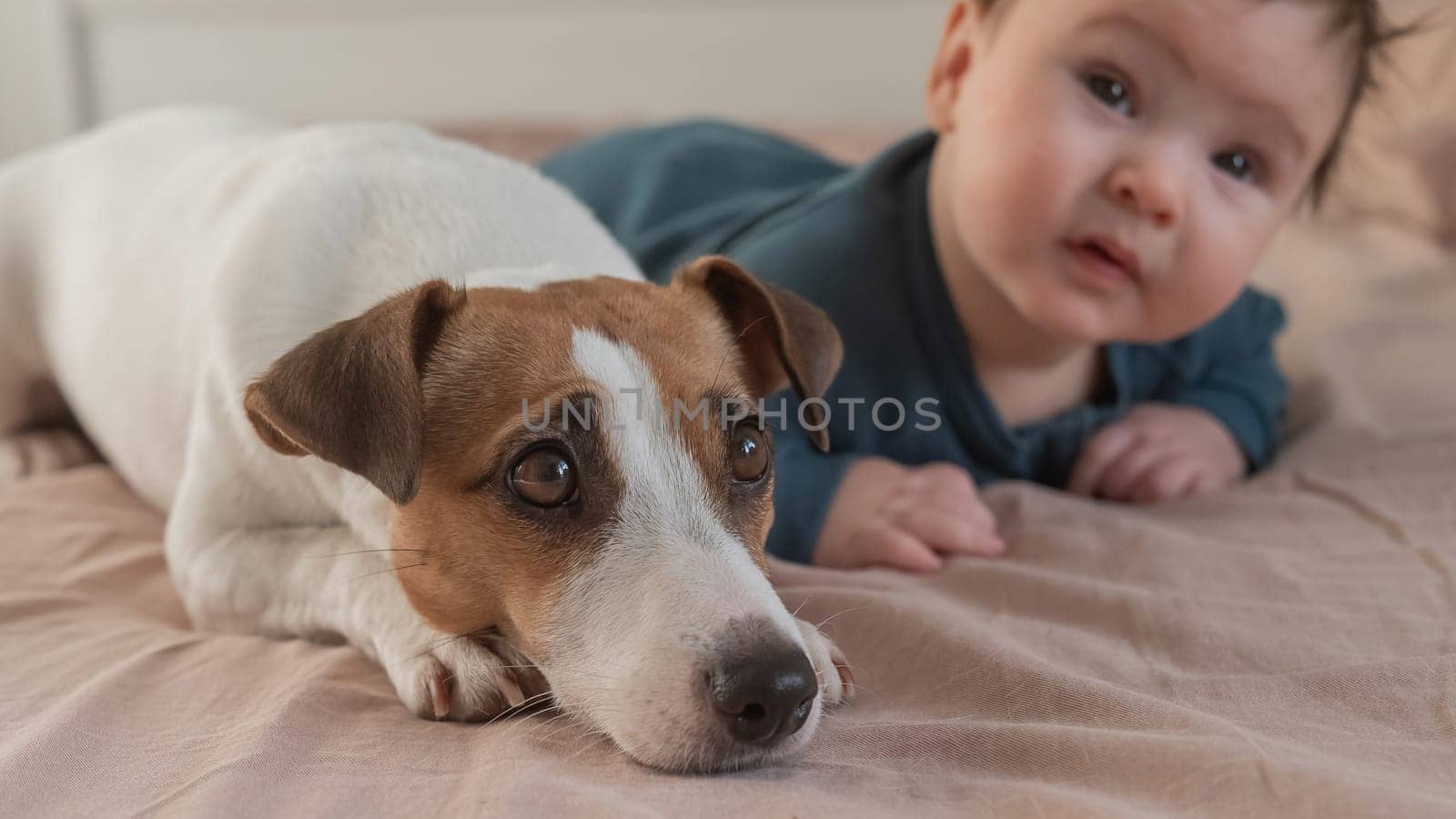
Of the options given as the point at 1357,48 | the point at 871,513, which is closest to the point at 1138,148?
the point at 1357,48

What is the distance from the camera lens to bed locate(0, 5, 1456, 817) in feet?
3.38

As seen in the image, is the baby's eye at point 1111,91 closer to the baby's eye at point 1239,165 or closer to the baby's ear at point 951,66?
the baby's eye at point 1239,165

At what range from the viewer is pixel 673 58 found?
422 centimetres

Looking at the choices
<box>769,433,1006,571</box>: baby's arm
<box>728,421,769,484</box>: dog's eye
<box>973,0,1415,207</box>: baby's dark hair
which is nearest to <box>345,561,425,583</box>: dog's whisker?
<box>728,421,769,484</box>: dog's eye

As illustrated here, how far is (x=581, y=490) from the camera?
124 centimetres

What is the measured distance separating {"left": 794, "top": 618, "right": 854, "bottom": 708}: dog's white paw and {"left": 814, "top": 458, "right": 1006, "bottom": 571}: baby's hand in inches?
17.2

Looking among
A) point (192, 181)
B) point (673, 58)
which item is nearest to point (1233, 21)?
point (192, 181)

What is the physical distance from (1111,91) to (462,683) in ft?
4.85

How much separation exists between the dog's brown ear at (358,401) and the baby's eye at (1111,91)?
4.28 ft

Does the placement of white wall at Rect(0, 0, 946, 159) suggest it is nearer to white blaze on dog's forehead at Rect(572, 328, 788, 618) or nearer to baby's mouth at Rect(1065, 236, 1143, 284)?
baby's mouth at Rect(1065, 236, 1143, 284)

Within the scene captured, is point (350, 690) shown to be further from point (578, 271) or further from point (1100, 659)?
point (1100, 659)

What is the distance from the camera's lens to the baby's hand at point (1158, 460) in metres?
2.18

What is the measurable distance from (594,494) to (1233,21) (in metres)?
1.35

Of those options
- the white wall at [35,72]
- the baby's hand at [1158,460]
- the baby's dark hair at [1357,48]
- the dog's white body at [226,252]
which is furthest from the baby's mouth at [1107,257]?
the white wall at [35,72]
